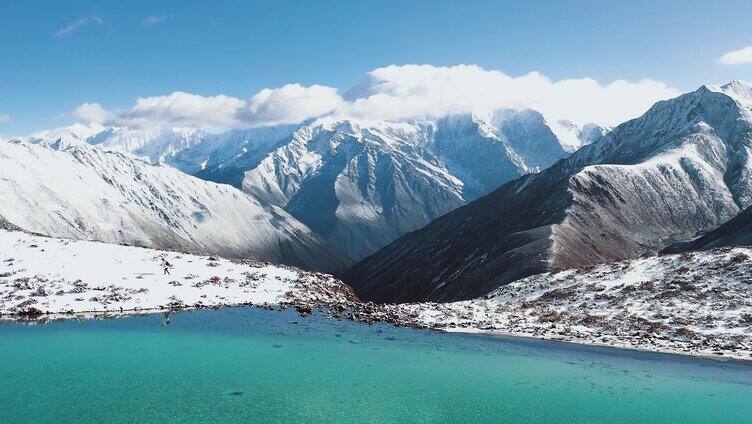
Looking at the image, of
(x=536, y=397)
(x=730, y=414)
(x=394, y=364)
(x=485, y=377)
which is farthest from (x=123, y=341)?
(x=730, y=414)

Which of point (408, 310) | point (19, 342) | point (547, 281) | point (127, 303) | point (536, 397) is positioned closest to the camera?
point (536, 397)

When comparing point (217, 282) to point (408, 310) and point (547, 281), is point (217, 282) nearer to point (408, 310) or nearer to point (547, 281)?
point (408, 310)

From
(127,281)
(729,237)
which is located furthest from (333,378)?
(729,237)

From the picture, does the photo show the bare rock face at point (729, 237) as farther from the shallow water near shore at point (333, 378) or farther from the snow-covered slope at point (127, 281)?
the shallow water near shore at point (333, 378)

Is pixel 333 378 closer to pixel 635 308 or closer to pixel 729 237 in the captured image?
pixel 635 308

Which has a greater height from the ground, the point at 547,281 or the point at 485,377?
the point at 547,281

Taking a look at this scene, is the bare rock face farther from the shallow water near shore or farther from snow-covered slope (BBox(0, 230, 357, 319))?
the shallow water near shore
